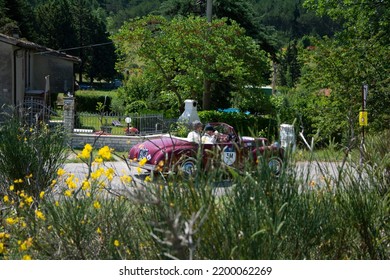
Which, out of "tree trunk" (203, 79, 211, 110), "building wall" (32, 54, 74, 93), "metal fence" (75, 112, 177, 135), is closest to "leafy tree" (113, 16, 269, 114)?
"tree trunk" (203, 79, 211, 110)

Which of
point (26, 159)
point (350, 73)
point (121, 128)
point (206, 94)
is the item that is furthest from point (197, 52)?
point (26, 159)

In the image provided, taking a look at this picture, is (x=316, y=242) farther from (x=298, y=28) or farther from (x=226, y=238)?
(x=298, y=28)

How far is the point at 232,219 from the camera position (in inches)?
154

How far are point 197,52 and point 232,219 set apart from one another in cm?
2212

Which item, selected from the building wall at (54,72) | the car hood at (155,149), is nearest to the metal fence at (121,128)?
the car hood at (155,149)

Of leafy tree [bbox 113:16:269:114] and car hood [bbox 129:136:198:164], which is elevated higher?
leafy tree [bbox 113:16:269:114]

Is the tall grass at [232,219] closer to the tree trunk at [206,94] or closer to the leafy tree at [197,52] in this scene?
the leafy tree at [197,52]

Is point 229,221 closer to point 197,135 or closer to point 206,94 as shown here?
point 197,135

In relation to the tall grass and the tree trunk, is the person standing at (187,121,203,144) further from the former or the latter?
the tree trunk

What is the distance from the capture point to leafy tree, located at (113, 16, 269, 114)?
1007 inches

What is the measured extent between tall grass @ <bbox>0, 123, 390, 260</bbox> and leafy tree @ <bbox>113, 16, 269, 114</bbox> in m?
20.5

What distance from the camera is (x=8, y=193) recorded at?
7055 mm

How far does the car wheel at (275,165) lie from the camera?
423 cm

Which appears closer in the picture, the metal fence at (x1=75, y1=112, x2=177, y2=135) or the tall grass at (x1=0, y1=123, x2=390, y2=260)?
the tall grass at (x1=0, y1=123, x2=390, y2=260)
